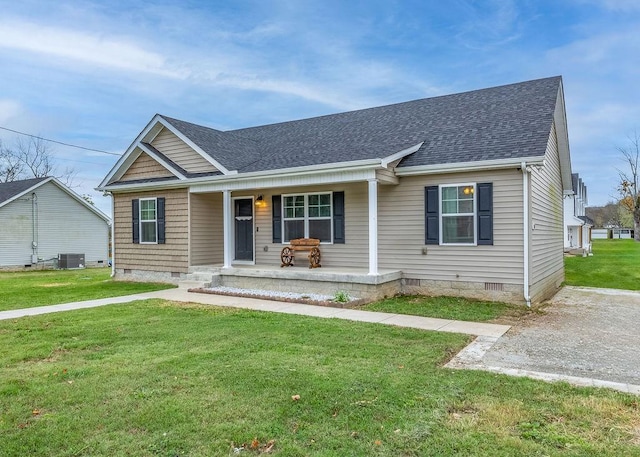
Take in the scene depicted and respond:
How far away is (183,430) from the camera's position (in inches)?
122

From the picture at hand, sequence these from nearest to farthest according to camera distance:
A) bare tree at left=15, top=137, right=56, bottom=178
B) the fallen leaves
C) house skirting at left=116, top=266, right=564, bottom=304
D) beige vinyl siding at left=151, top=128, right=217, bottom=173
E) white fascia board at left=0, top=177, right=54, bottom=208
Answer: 1. the fallen leaves
2. house skirting at left=116, top=266, right=564, bottom=304
3. beige vinyl siding at left=151, top=128, right=217, bottom=173
4. white fascia board at left=0, top=177, right=54, bottom=208
5. bare tree at left=15, top=137, right=56, bottom=178

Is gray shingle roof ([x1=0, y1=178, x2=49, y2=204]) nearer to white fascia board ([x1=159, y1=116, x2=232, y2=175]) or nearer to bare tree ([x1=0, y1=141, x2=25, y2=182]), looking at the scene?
bare tree ([x1=0, y1=141, x2=25, y2=182])

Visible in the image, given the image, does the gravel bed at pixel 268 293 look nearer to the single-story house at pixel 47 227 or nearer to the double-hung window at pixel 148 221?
the double-hung window at pixel 148 221

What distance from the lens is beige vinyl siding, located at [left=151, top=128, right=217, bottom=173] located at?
12.3 metres

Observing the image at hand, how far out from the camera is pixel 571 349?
5566mm

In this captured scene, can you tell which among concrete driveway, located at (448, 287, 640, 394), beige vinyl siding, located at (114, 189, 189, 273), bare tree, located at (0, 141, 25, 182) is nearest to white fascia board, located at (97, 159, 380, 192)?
beige vinyl siding, located at (114, 189, 189, 273)

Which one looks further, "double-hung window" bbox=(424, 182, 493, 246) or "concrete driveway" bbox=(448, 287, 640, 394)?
"double-hung window" bbox=(424, 182, 493, 246)

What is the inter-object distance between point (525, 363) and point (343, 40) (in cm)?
1615

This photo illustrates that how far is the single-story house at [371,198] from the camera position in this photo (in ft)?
29.9

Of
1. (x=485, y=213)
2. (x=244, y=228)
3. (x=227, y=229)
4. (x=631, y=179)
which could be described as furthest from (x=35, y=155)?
(x=631, y=179)

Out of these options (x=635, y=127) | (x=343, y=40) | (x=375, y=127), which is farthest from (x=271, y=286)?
(x=635, y=127)

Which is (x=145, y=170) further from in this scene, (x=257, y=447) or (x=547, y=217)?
(x=257, y=447)

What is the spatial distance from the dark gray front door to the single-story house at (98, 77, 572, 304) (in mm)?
37

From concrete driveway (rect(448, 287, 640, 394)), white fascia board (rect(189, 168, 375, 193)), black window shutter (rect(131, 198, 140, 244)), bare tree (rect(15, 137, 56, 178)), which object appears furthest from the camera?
bare tree (rect(15, 137, 56, 178))
